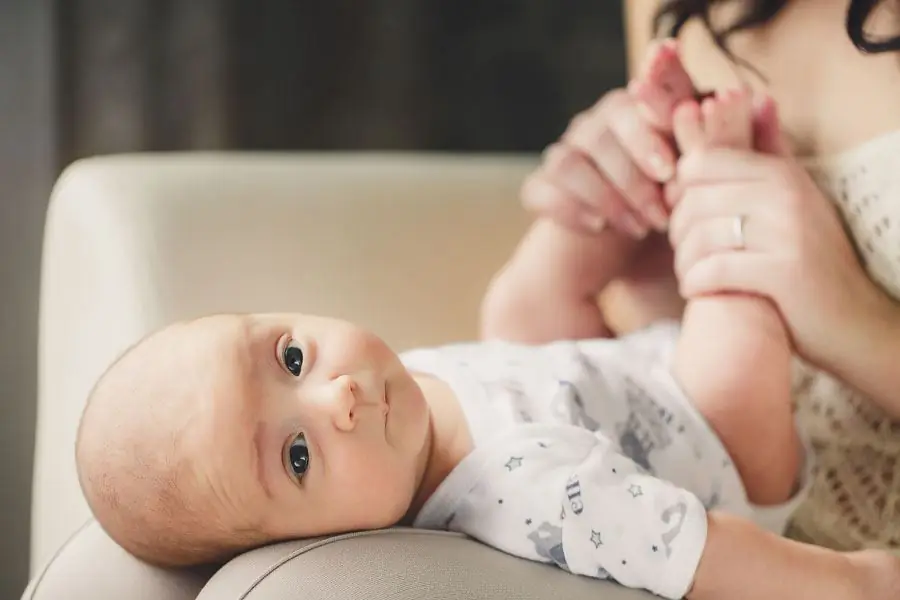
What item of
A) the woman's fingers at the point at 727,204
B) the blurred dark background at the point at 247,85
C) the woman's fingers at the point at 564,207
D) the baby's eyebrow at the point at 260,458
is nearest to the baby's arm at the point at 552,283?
the woman's fingers at the point at 564,207

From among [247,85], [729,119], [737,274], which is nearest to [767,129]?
[729,119]

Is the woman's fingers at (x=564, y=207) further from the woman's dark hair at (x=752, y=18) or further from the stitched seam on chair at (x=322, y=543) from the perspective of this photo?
the stitched seam on chair at (x=322, y=543)

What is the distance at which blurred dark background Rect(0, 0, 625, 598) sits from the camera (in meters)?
1.48

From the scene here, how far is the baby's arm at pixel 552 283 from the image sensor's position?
3.43 feet

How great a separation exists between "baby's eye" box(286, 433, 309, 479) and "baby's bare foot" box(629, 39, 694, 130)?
436 millimetres

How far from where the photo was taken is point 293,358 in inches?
31.5

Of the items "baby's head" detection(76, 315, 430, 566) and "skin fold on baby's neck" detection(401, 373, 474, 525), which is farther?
"skin fold on baby's neck" detection(401, 373, 474, 525)

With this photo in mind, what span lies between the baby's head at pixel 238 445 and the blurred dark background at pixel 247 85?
40 centimetres

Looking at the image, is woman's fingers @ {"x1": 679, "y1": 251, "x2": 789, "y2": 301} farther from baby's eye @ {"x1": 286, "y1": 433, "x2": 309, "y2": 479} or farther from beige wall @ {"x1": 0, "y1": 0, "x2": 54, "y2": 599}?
beige wall @ {"x1": 0, "y1": 0, "x2": 54, "y2": 599}

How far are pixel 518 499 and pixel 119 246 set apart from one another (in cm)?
56

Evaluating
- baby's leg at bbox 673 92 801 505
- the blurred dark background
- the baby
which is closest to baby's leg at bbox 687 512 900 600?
the baby

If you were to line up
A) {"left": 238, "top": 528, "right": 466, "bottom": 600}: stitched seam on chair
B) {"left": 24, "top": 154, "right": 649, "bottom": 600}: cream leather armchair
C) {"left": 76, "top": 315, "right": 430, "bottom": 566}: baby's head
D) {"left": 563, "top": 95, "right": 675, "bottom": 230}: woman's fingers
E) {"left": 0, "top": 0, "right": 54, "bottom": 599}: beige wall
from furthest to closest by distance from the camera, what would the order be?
1. {"left": 0, "top": 0, "right": 54, "bottom": 599}: beige wall
2. {"left": 24, "top": 154, "right": 649, "bottom": 600}: cream leather armchair
3. {"left": 563, "top": 95, "right": 675, "bottom": 230}: woman's fingers
4. {"left": 76, "top": 315, "right": 430, "bottom": 566}: baby's head
5. {"left": 238, "top": 528, "right": 466, "bottom": 600}: stitched seam on chair

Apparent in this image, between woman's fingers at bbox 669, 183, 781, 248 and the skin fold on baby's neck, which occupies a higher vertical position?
woman's fingers at bbox 669, 183, 781, 248

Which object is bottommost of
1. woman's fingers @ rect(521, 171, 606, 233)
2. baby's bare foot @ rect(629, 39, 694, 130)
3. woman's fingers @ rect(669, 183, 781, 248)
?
woman's fingers @ rect(521, 171, 606, 233)
